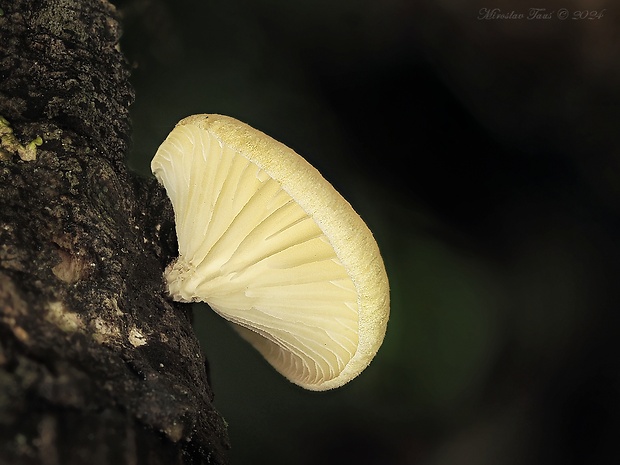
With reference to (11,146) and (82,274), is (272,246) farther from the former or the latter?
(11,146)

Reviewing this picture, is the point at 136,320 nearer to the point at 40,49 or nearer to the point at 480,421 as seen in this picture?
the point at 40,49

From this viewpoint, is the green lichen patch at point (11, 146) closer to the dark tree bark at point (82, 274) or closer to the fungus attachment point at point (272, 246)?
the dark tree bark at point (82, 274)

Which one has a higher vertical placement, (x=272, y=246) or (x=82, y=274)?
(x=272, y=246)

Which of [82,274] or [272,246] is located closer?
[82,274]

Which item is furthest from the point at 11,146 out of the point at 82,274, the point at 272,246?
the point at 272,246

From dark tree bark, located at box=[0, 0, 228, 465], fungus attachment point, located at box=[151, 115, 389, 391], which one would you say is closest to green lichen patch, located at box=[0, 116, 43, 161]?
dark tree bark, located at box=[0, 0, 228, 465]

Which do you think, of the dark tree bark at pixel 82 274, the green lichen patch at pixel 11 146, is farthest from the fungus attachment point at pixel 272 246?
the green lichen patch at pixel 11 146

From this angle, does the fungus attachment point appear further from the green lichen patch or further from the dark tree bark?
the green lichen patch
